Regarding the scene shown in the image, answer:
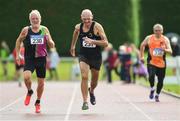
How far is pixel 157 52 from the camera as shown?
67.8ft

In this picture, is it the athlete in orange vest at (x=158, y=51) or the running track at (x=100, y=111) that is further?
the athlete in orange vest at (x=158, y=51)

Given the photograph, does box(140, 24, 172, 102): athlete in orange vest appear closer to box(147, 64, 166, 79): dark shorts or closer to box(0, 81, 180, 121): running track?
box(147, 64, 166, 79): dark shorts

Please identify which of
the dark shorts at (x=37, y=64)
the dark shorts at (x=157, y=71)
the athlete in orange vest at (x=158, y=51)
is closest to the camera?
the dark shorts at (x=37, y=64)

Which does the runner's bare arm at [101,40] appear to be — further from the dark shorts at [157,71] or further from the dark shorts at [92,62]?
the dark shorts at [157,71]

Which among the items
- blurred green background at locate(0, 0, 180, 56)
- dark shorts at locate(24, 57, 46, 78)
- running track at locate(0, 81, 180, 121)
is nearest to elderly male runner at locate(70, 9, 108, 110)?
running track at locate(0, 81, 180, 121)

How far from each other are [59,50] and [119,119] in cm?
4798

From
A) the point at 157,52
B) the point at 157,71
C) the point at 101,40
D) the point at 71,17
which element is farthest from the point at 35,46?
the point at 71,17

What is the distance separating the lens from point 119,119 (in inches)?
583

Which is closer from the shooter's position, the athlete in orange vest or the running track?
the running track

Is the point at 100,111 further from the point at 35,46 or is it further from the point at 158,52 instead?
the point at 158,52

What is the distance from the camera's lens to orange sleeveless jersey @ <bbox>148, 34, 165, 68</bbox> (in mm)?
20594

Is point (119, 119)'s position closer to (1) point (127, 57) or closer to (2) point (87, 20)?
(2) point (87, 20)

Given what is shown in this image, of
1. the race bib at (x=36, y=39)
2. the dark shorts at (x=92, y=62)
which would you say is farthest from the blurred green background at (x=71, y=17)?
the race bib at (x=36, y=39)

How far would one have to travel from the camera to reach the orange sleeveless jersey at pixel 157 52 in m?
20.6
